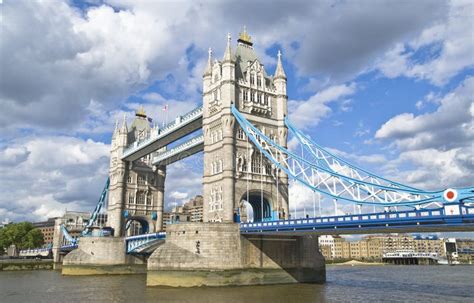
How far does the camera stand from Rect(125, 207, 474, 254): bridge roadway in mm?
26969

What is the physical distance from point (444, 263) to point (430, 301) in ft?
370

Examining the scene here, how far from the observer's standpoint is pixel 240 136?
48438 mm

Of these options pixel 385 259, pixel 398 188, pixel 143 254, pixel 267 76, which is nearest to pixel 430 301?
pixel 398 188

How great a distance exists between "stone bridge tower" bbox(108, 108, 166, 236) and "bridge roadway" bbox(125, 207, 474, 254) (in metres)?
39.4

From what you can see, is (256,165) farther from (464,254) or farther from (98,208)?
(464,254)

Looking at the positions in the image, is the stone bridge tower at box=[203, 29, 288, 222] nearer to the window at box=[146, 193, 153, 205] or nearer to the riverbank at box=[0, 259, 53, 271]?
the window at box=[146, 193, 153, 205]

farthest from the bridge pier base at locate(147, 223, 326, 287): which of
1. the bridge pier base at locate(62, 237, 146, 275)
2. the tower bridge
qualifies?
the bridge pier base at locate(62, 237, 146, 275)

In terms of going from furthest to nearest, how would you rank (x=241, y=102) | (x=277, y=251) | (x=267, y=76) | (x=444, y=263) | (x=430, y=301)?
(x=444, y=263)
(x=267, y=76)
(x=241, y=102)
(x=277, y=251)
(x=430, y=301)

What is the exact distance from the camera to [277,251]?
42.4 m

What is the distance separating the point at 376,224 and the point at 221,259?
47.6 ft

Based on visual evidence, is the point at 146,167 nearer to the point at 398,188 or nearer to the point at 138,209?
the point at 138,209

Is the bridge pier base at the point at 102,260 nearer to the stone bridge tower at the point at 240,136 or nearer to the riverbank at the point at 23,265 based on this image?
the stone bridge tower at the point at 240,136

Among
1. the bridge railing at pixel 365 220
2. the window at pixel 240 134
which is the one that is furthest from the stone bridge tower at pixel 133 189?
the bridge railing at pixel 365 220

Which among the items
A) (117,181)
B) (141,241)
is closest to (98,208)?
(117,181)
